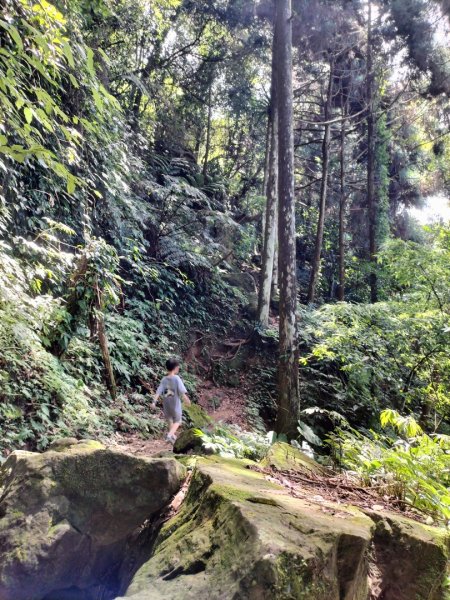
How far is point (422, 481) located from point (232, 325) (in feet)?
31.8

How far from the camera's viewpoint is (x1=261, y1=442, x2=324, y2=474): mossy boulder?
149 inches

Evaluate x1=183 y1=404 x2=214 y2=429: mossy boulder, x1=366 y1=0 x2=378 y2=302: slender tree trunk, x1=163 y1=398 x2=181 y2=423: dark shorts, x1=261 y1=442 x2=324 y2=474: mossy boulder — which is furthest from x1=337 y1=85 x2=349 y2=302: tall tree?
x1=261 y1=442 x2=324 y2=474: mossy boulder

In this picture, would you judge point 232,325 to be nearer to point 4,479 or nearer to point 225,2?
point 4,479

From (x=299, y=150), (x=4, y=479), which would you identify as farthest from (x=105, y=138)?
(x=299, y=150)

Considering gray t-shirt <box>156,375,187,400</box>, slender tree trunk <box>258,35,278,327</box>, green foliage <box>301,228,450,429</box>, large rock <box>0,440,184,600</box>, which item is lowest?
large rock <box>0,440,184,600</box>

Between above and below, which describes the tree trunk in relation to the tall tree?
below

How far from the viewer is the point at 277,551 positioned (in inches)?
69.0

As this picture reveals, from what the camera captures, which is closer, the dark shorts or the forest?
the forest

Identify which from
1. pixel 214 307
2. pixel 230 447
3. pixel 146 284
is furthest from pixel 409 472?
pixel 214 307

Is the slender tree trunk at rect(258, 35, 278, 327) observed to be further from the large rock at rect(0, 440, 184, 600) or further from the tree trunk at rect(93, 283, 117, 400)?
the large rock at rect(0, 440, 184, 600)

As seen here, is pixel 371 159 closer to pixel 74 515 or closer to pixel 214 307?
pixel 214 307

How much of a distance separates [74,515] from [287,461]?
2.02 meters

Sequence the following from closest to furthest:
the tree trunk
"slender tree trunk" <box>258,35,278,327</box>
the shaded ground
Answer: the shaded ground, the tree trunk, "slender tree trunk" <box>258,35,278,327</box>

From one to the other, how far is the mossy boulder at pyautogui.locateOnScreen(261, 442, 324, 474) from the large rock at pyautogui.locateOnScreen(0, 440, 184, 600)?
1.03 metres
